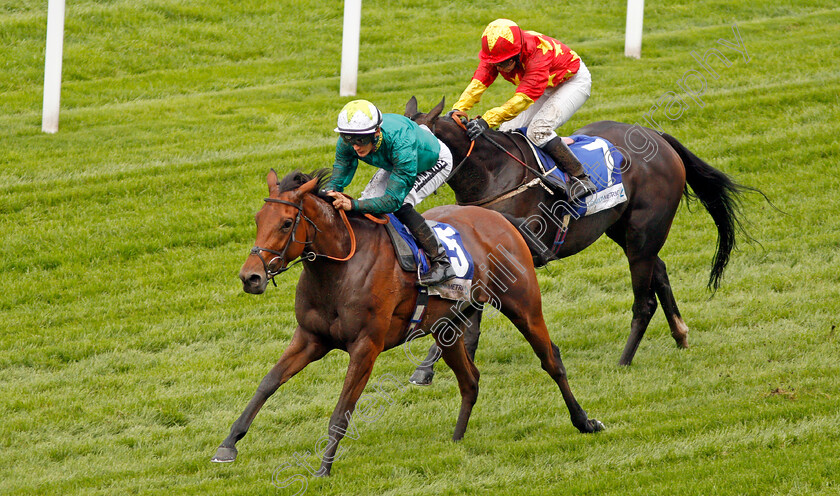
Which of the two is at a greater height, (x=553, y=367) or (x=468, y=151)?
(x=468, y=151)

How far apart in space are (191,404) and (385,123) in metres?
3.03

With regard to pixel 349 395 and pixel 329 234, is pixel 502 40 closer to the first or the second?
pixel 329 234

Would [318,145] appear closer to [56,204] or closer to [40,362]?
[56,204]

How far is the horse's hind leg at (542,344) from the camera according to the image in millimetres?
6699

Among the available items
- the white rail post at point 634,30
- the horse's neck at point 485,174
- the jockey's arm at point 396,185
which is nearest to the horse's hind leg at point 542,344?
the jockey's arm at point 396,185

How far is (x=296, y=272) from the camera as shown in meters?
10.9

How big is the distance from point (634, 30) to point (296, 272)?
28.6 ft

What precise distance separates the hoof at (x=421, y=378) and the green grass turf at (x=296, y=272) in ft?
0.32

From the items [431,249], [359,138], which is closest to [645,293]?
[431,249]

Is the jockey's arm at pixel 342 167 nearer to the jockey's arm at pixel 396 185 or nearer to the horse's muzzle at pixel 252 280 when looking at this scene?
the jockey's arm at pixel 396 185

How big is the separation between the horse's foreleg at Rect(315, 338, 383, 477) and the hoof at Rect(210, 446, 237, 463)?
1.82 feet

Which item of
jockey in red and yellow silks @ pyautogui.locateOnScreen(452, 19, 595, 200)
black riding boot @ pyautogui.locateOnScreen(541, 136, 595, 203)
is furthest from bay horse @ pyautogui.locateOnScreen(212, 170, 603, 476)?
jockey in red and yellow silks @ pyautogui.locateOnScreen(452, 19, 595, 200)

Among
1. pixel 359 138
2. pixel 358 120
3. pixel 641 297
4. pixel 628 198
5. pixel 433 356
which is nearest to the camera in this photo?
pixel 358 120

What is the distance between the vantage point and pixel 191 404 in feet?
25.3
